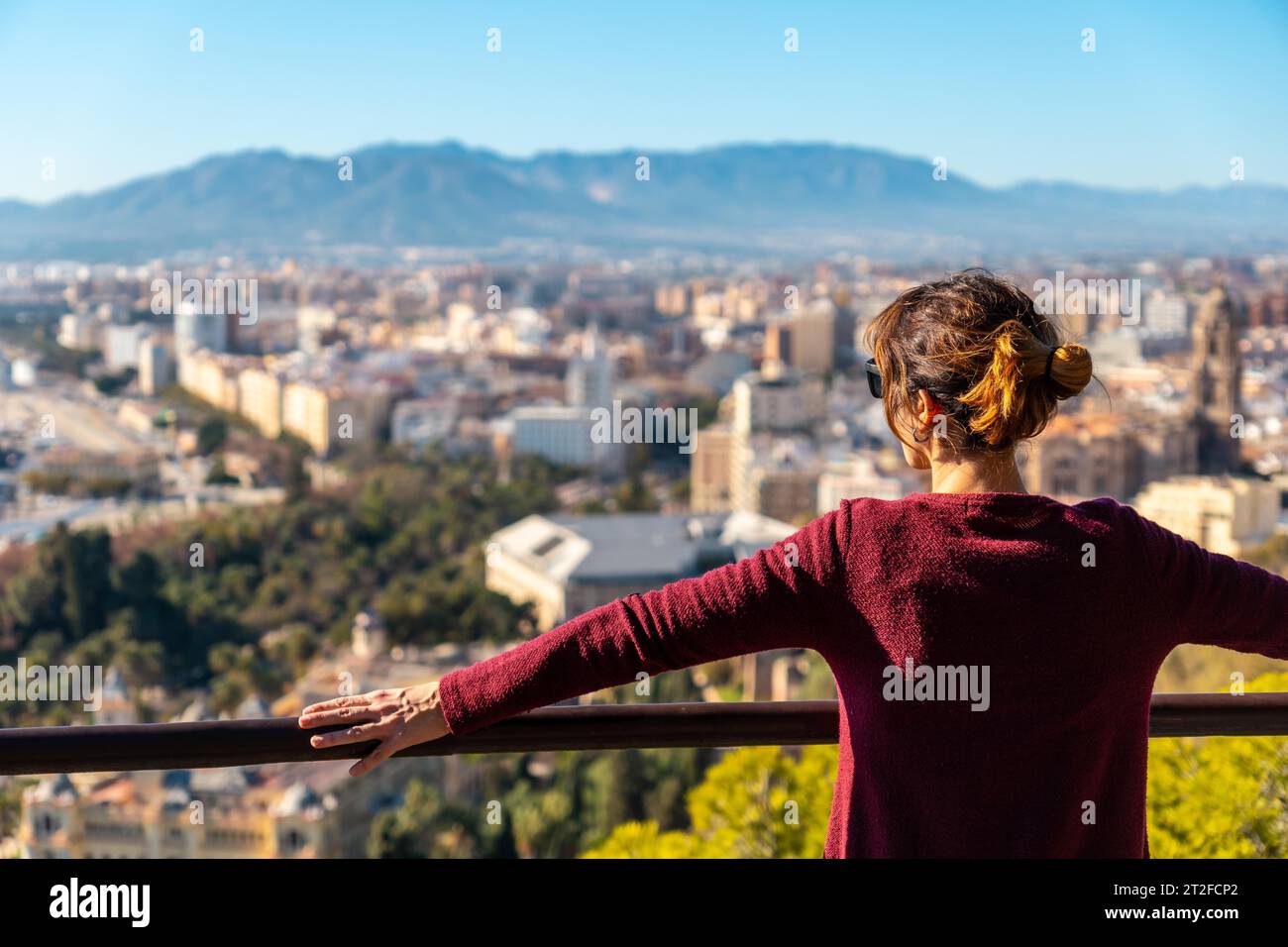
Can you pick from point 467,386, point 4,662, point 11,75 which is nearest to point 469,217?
point 467,386

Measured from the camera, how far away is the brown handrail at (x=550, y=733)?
0.78 m

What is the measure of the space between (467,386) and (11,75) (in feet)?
43.4

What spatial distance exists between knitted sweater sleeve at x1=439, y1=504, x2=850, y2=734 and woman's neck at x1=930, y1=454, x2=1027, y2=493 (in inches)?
2.1

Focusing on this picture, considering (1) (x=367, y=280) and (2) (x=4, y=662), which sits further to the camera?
(1) (x=367, y=280)

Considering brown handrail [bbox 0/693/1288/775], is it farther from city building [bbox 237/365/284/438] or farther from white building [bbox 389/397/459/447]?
city building [bbox 237/365/284/438]

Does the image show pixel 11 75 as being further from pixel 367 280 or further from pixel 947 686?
pixel 367 280

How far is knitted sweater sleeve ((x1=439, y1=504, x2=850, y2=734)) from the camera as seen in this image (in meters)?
0.65

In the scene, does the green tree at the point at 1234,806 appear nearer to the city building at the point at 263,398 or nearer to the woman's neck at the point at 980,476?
the woman's neck at the point at 980,476

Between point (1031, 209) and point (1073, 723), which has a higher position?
point (1031, 209)

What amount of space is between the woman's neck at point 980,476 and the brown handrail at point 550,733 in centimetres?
20

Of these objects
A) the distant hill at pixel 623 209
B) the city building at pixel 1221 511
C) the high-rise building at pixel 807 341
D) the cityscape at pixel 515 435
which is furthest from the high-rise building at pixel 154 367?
the city building at pixel 1221 511

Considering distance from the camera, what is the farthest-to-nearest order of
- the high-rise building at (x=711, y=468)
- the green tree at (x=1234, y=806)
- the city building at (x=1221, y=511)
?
1. the high-rise building at (x=711, y=468)
2. the city building at (x=1221, y=511)
3. the green tree at (x=1234, y=806)
